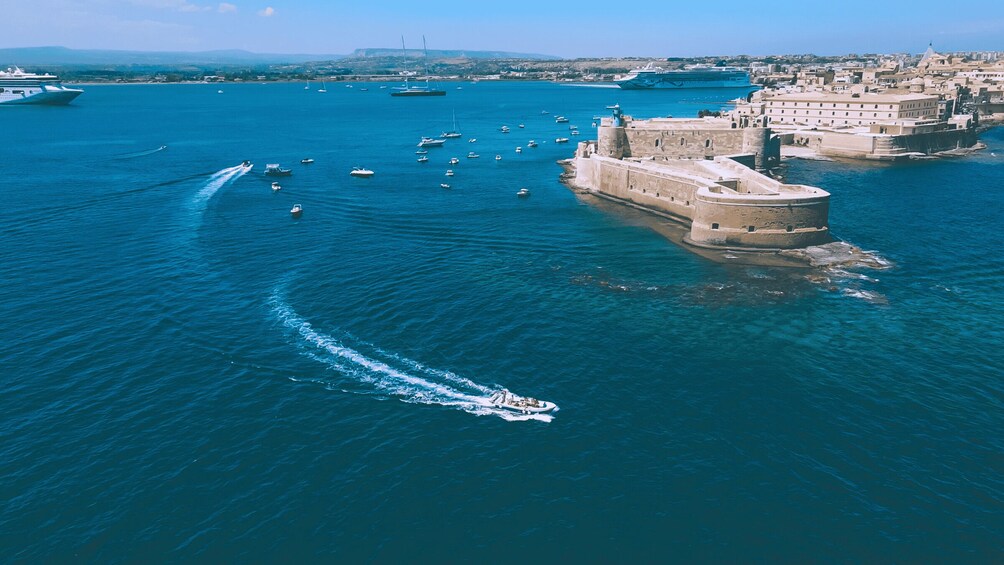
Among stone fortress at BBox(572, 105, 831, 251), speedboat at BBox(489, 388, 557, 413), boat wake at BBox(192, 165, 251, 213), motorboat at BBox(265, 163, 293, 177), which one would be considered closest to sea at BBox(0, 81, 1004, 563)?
speedboat at BBox(489, 388, 557, 413)

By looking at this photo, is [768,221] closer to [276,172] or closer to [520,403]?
[520,403]

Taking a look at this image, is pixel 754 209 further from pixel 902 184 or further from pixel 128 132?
pixel 128 132

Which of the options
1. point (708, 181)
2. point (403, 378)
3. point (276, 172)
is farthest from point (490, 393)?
point (276, 172)

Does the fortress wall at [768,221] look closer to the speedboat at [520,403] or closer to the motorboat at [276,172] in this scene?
the speedboat at [520,403]

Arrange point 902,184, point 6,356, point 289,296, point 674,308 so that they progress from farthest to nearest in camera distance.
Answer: point 902,184
point 289,296
point 674,308
point 6,356

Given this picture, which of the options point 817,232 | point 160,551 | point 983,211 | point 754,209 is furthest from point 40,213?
point 983,211

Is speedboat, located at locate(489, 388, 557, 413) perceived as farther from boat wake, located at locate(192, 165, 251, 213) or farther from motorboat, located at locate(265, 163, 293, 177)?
motorboat, located at locate(265, 163, 293, 177)
